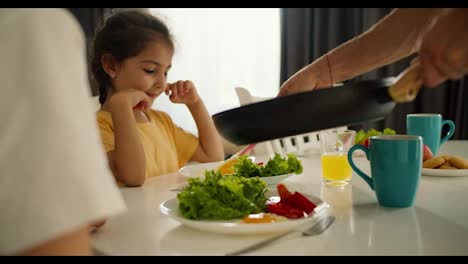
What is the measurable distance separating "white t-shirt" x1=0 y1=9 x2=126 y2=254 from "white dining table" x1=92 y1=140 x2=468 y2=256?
28cm

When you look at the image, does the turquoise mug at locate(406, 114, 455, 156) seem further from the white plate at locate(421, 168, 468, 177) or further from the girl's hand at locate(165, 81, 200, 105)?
the girl's hand at locate(165, 81, 200, 105)

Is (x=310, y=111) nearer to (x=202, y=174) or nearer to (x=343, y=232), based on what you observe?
(x=343, y=232)

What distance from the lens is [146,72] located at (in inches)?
66.3

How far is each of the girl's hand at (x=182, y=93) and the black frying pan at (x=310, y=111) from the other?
3.53ft

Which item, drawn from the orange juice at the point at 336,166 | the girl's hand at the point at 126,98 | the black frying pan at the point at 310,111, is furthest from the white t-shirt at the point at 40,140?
the girl's hand at the point at 126,98

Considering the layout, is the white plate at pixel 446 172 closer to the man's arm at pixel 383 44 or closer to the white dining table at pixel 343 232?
the white dining table at pixel 343 232

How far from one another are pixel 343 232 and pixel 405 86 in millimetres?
271

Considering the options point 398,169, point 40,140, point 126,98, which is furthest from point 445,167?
point 40,140

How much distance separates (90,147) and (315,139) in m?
2.00

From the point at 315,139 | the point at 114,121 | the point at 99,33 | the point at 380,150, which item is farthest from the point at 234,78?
the point at 380,150

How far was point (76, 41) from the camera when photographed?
1.61 feet

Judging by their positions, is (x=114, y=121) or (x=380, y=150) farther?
(x=114, y=121)

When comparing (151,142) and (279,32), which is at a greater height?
(279,32)

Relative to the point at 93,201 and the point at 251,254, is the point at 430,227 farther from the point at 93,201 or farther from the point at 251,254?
the point at 93,201
